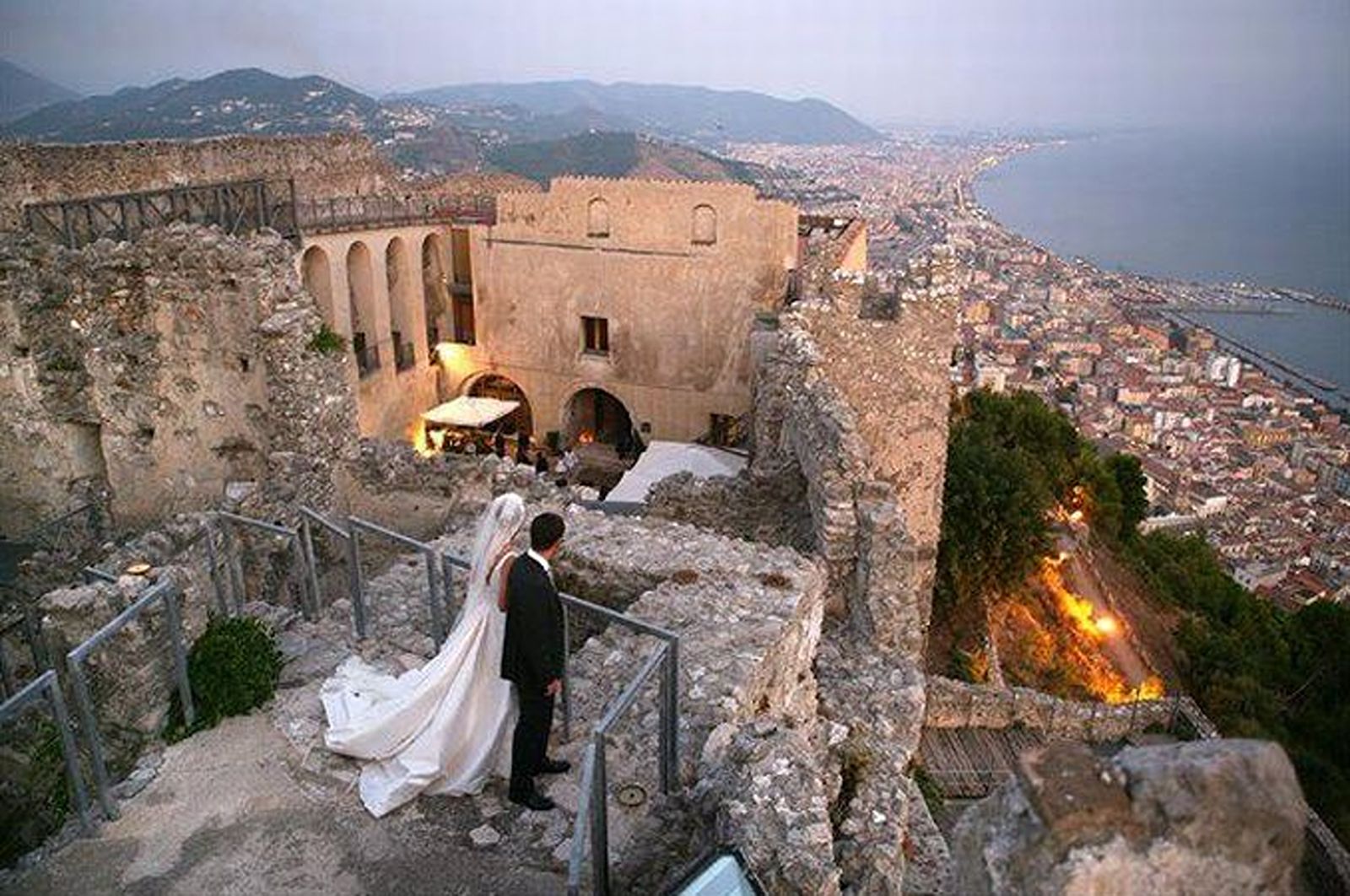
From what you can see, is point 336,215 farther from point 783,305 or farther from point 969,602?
point 969,602

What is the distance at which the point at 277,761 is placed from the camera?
5832 mm

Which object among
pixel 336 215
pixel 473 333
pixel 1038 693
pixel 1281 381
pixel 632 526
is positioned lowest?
pixel 1281 381

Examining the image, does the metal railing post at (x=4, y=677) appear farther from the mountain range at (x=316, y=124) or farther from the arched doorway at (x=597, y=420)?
the mountain range at (x=316, y=124)

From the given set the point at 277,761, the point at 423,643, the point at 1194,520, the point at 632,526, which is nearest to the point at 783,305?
the point at 632,526

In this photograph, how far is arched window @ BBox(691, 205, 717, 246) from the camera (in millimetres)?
21609

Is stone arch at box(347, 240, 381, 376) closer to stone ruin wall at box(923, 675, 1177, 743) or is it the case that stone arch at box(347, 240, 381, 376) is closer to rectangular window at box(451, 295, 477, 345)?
rectangular window at box(451, 295, 477, 345)

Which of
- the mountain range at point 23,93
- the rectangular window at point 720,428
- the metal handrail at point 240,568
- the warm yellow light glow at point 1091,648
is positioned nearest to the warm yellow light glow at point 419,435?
the rectangular window at point 720,428

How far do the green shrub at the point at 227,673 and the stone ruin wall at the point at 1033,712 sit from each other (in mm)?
13164

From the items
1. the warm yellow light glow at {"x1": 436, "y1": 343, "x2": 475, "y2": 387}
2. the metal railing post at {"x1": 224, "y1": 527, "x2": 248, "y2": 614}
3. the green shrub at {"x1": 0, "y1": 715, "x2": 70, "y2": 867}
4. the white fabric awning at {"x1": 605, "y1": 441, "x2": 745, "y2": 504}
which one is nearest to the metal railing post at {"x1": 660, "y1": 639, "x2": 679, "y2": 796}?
the green shrub at {"x1": 0, "y1": 715, "x2": 70, "y2": 867}

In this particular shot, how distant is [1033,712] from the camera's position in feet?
57.9

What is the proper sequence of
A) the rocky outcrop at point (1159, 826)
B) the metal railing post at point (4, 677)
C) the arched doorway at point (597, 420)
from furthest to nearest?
the arched doorway at point (597, 420)
the metal railing post at point (4, 677)
the rocky outcrop at point (1159, 826)

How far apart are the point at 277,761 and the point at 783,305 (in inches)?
677

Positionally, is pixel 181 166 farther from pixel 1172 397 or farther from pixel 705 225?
pixel 1172 397

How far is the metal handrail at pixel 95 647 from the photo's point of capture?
17.0 ft
